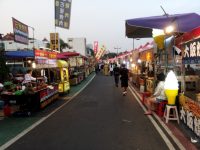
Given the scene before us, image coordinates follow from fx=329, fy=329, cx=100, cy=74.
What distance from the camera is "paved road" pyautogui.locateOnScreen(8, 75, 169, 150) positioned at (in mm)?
8398

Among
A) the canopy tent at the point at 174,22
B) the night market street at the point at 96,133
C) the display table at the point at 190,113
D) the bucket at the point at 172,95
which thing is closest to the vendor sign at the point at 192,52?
the display table at the point at 190,113

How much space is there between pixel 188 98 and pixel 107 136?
9.58ft

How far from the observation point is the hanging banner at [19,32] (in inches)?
749

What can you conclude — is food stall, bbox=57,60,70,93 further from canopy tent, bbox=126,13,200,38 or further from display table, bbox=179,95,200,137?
display table, bbox=179,95,200,137

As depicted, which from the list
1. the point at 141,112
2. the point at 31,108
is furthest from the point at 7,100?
the point at 141,112

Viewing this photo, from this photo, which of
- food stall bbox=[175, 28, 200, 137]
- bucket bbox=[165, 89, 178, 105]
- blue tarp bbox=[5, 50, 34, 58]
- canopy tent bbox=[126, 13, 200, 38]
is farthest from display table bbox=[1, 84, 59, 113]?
food stall bbox=[175, 28, 200, 137]

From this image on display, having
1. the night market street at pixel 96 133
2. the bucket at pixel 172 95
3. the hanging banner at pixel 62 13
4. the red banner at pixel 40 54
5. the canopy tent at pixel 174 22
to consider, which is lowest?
the night market street at pixel 96 133

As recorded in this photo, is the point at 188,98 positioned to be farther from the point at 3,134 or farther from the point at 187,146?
the point at 3,134

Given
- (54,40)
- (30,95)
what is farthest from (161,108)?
(54,40)

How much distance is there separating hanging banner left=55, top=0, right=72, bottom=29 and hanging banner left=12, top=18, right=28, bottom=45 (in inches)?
429

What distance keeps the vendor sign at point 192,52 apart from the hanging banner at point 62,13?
73.4 ft

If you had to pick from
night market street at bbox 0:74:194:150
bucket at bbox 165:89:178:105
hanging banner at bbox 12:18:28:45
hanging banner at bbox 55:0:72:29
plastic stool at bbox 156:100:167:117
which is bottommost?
night market street at bbox 0:74:194:150

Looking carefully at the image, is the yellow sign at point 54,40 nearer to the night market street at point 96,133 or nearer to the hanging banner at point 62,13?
the hanging banner at point 62,13

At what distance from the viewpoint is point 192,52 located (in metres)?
9.36
